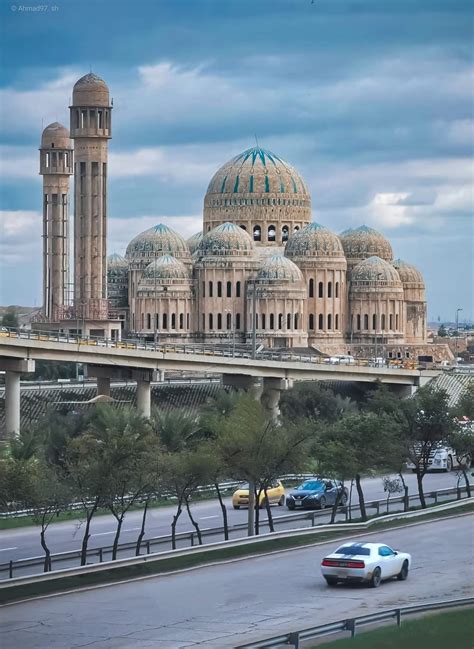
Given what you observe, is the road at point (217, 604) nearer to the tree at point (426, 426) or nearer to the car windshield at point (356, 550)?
the car windshield at point (356, 550)

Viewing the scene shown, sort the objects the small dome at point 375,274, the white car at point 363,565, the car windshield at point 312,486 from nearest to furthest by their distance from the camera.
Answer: the white car at point 363,565
the car windshield at point 312,486
the small dome at point 375,274

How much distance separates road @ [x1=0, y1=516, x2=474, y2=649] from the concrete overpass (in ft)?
103

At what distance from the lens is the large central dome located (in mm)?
162875

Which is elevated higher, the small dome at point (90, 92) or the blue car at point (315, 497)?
the small dome at point (90, 92)

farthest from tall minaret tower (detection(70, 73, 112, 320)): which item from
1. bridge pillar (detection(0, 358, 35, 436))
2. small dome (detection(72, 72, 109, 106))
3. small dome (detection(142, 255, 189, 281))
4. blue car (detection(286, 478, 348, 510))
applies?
blue car (detection(286, 478, 348, 510))

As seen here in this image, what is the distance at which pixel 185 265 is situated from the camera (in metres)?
153

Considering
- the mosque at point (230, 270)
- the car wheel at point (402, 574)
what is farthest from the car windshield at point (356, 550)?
the mosque at point (230, 270)

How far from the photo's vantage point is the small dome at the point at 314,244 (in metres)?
152

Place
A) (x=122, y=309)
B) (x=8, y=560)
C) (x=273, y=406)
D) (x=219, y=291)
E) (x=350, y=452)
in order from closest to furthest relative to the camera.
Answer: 1. (x=8, y=560)
2. (x=350, y=452)
3. (x=273, y=406)
4. (x=219, y=291)
5. (x=122, y=309)

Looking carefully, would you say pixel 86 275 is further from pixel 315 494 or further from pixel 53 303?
pixel 315 494

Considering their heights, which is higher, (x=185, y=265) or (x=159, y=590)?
(x=185, y=265)

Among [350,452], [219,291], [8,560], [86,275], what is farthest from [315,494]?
[219,291]

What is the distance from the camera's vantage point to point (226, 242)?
149375 mm

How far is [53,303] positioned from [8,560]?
107 m
